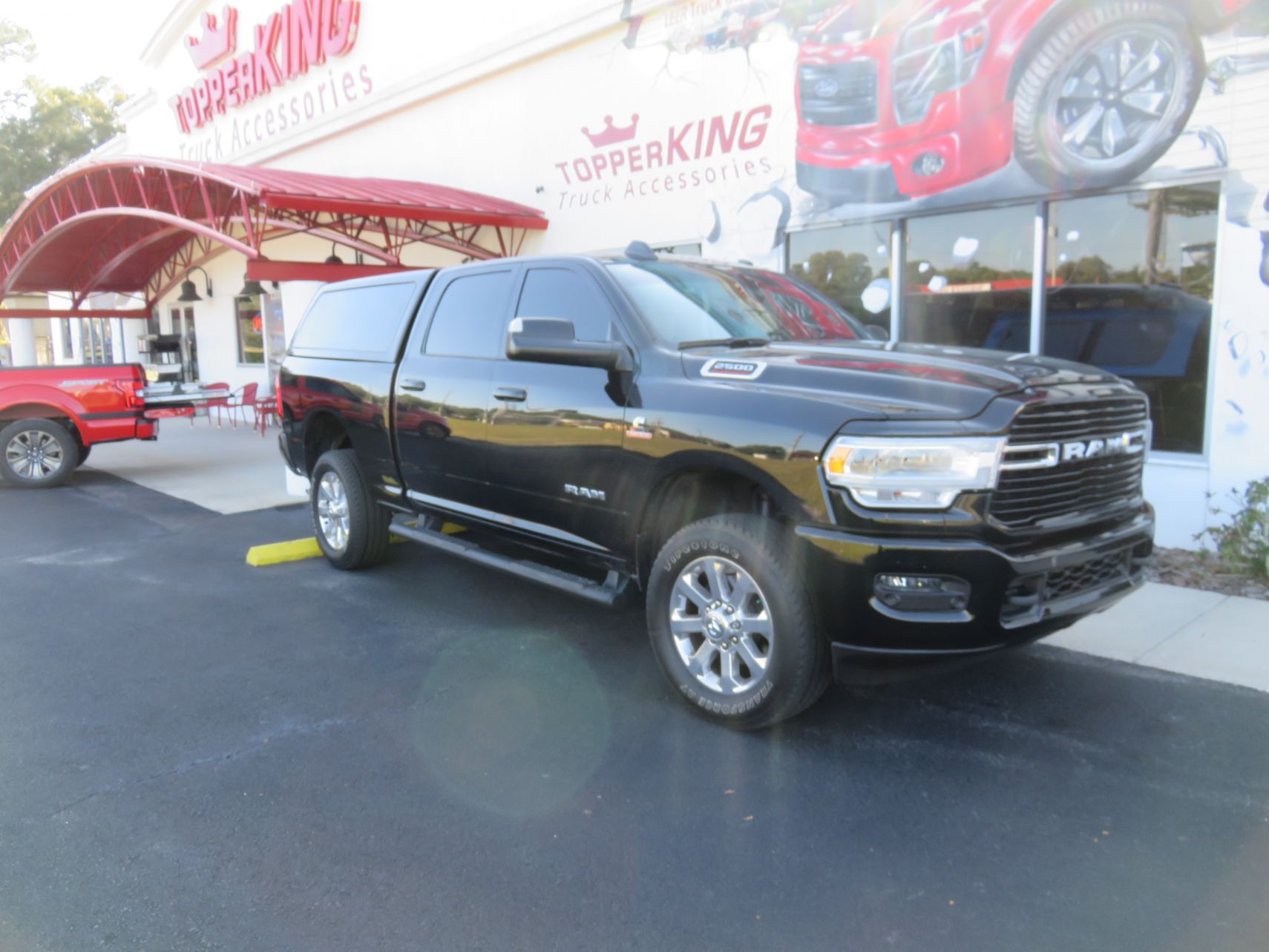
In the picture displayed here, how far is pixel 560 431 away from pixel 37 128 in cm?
3554

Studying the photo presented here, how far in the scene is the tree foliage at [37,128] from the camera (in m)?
30.9

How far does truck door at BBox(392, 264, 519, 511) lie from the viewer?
512 cm

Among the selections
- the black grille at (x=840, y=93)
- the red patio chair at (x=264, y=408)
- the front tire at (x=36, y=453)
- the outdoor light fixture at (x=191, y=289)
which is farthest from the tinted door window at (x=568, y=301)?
the outdoor light fixture at (x=191, y=289)

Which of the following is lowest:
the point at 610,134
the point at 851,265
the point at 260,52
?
the point at 851,265

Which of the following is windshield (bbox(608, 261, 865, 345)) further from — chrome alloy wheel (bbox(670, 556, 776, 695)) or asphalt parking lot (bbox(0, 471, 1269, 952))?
asphalt parking lot (bbox(0, 471, 1269, 952))

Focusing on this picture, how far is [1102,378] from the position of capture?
397 cm

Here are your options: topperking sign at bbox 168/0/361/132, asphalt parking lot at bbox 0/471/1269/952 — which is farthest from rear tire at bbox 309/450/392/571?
topperking sign at bbox 168/0/361/132

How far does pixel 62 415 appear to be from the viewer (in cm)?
1087

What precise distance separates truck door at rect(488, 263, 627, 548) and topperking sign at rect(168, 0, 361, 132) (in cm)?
1257

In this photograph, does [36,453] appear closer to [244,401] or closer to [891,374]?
[244,401]

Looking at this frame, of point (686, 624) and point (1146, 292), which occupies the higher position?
point (1146, 292)

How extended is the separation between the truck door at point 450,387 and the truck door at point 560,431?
6.3 inches

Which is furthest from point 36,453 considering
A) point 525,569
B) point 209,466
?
point 525,569

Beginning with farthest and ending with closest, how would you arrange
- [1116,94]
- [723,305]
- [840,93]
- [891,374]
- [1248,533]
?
1. [840,93]
2. [1116,94]
3. [1248,533]
4. [723,305]
5. [891,374]
